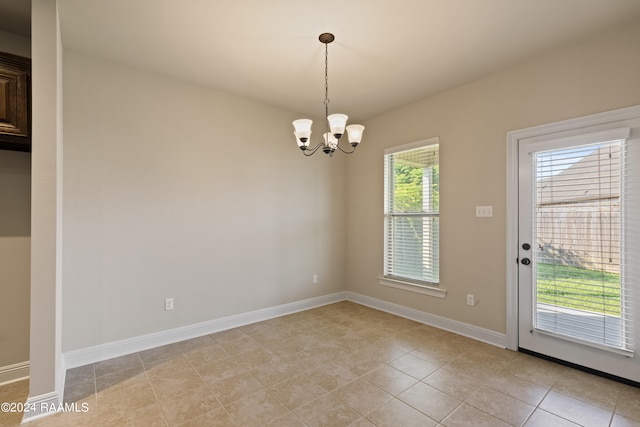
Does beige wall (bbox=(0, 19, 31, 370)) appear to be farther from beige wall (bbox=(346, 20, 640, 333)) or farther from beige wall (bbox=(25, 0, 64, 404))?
beige wall (bbox=(346, 20, 640, 333))

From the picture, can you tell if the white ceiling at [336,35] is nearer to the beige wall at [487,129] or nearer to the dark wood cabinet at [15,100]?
the beige wall at [487,129]

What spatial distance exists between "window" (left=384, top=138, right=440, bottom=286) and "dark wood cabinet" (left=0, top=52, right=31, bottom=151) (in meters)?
3.69

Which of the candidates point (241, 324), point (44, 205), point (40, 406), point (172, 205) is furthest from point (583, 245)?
point (40, 406)

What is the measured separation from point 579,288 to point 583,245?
372 millimetres

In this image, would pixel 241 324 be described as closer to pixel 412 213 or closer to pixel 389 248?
pixel 389 248

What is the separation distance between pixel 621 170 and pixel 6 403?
496 cm

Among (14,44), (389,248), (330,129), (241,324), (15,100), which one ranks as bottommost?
(241,324)

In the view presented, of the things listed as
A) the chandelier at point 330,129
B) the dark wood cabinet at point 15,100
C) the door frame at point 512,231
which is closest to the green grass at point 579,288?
the door frame at point 512,231

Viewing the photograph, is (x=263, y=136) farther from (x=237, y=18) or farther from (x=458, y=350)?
(x=458, y=350)

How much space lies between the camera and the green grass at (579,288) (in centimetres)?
239

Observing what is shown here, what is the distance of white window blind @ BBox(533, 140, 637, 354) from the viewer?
2.37m

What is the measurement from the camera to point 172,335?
314 centimetres

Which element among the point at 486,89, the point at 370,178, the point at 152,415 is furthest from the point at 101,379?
the point at 486,89

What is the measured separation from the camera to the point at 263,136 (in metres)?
3.88
